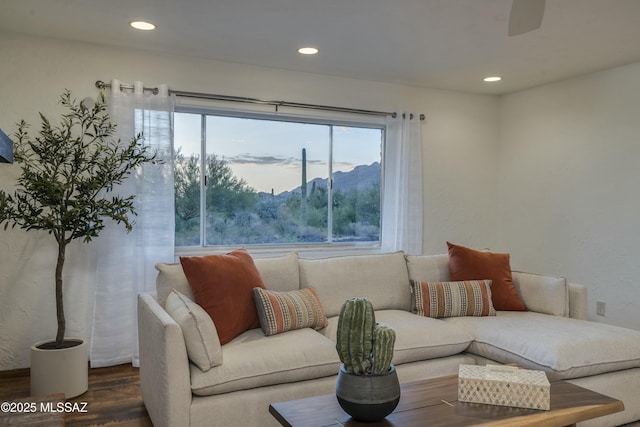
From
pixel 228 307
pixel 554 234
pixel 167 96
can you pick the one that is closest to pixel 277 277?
pixel 228 307

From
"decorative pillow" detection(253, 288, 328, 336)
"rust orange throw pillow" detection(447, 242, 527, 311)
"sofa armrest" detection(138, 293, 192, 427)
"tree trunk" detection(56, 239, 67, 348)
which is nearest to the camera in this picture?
"sofa armrest" detection(138, 293, 192, 427)

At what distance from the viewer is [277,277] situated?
125 inches

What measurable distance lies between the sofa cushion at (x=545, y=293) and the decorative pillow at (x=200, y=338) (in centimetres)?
223

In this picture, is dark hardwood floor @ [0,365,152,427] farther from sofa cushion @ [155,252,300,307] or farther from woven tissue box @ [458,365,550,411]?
woven tissue box @ [458,365,550,411]

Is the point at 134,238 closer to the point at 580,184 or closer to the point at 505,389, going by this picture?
the point at 505,389

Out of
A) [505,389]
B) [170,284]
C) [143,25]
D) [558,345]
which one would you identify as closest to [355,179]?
[143,25]

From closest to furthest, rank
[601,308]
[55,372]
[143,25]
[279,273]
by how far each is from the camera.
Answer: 1. [55,372]
2. [279,273]
3. [143,25]
4. [601,308]

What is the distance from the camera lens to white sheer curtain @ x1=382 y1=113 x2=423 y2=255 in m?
4.90

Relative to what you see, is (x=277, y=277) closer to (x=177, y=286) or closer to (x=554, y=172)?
(x=177, y=286)

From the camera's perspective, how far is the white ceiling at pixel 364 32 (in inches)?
116

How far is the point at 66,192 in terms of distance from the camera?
3.39 metres

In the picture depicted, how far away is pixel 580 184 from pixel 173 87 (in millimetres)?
3651

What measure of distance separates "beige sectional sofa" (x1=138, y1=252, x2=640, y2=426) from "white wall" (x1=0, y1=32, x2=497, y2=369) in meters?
1.26

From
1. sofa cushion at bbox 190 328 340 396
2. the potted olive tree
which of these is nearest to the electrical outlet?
sofa cushion at bbox 190 328 340 396
